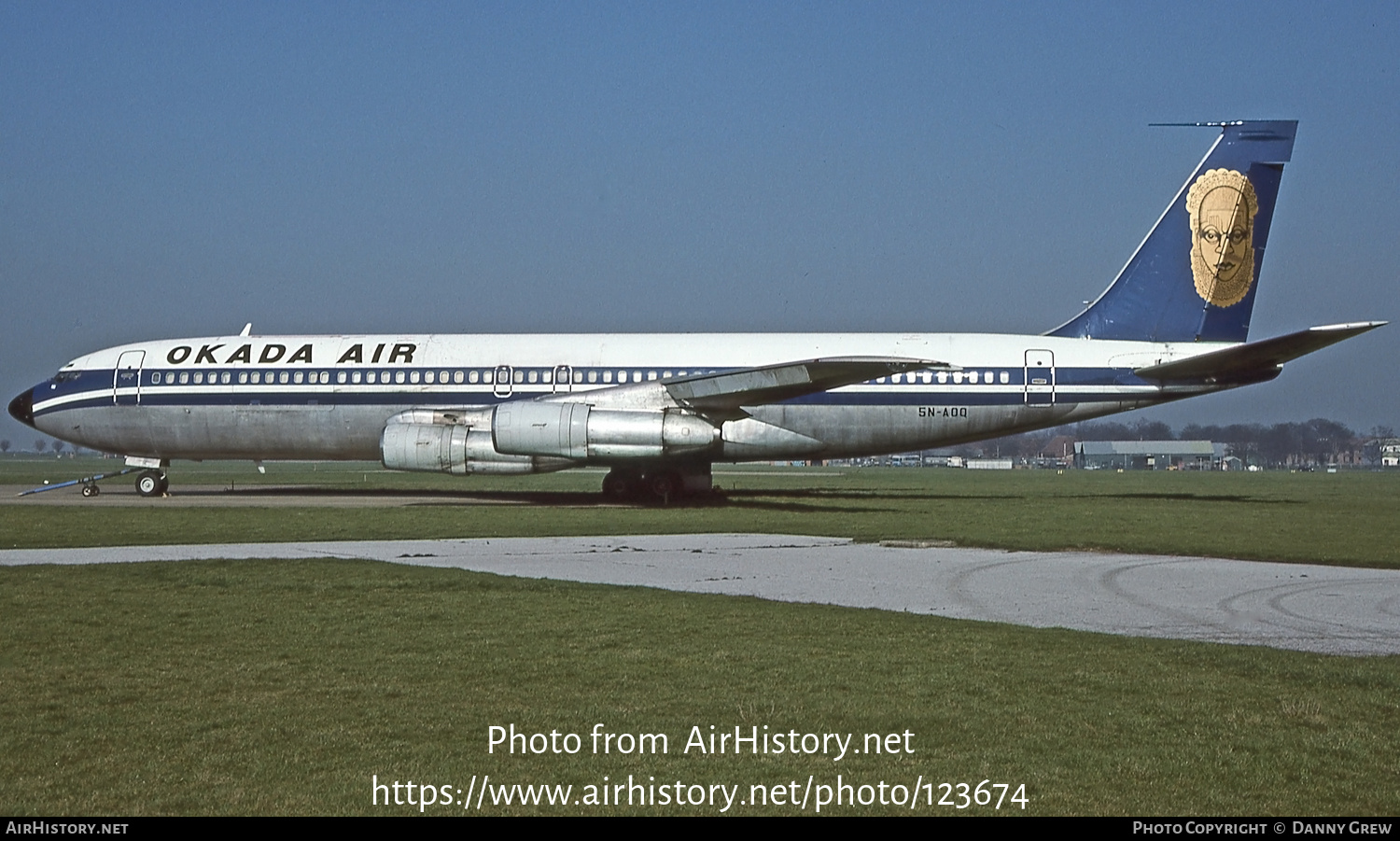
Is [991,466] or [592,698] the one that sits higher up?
[592,698]

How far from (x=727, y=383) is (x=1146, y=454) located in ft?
445

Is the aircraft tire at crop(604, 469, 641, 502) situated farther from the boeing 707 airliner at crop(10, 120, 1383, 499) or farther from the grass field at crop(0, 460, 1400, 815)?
the grass field at crop(0, 460, 1400, 815)

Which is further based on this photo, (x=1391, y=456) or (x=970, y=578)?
(x=1391, y=456)

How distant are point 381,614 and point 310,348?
2158 cm

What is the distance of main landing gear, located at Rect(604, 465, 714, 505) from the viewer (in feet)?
92.6

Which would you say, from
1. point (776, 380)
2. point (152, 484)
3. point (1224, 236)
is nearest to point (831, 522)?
point (776, 380)

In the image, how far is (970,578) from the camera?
43.1 ft

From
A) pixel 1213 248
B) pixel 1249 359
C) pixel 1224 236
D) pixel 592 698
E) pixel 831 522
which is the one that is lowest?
pixel 831 522

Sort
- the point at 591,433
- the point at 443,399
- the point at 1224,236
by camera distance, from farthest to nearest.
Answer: the point at 443,399, the point at 1224,236, the point at 591,433

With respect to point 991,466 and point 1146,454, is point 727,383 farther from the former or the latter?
point 1146,454

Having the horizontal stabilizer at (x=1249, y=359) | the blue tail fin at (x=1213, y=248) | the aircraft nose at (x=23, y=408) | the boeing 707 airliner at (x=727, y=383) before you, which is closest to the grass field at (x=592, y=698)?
the boeing 707 airliner at (x=727, y=383)

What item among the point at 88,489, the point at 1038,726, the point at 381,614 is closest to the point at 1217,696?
the point at 1038,726

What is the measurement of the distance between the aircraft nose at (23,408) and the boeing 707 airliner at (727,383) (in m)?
3.46

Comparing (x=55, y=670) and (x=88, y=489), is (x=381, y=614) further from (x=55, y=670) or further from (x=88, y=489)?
(x=88, y=489)
